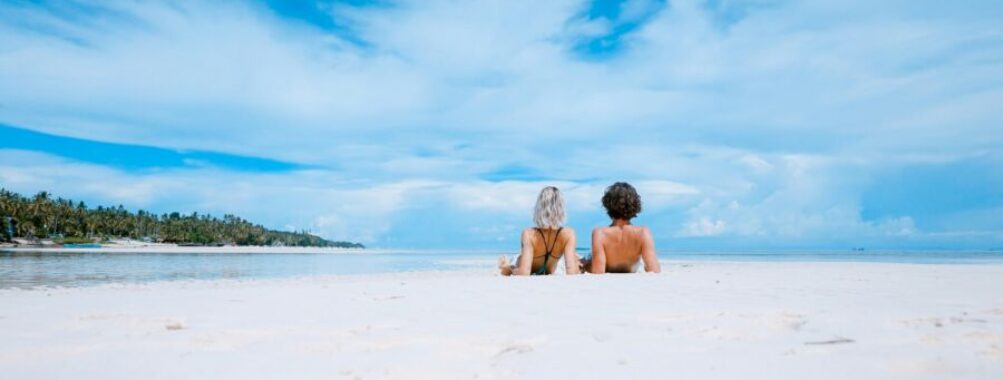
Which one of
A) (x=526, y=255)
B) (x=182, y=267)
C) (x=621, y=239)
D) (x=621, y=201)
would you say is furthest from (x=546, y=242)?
(x=182, y=267)

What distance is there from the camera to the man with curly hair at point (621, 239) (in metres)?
8.48

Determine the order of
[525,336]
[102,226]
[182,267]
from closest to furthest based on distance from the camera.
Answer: [525,336] < [182,267] < [102,226]

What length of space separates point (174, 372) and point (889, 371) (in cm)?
333

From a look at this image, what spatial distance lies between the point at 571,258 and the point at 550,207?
2.80ft

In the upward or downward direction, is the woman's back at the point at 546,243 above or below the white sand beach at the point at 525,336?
above

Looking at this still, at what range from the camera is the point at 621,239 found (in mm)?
8836

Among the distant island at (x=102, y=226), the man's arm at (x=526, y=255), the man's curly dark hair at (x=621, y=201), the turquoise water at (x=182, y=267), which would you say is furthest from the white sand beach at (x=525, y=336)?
the distant island at (x=102, y=226)

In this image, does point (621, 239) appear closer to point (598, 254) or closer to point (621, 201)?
point (598, 254)

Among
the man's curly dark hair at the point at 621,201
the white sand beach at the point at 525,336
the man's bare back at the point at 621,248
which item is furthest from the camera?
the man's bare back at the point at 621,248

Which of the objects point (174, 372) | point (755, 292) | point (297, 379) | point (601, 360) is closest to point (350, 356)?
point (297, 379)

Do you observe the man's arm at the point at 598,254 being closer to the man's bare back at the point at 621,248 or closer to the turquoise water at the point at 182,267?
the man's bare back at the point at 621,248

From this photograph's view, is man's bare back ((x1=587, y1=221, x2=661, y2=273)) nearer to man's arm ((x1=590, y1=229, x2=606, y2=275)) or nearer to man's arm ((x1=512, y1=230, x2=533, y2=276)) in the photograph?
man's arm ((x1=590, y1=229, x2=606, y2=275))

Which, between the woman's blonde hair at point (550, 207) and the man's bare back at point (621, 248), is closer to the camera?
the woman's blonde hair at point (550, 207)

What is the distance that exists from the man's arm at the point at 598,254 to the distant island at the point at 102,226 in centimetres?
9662
